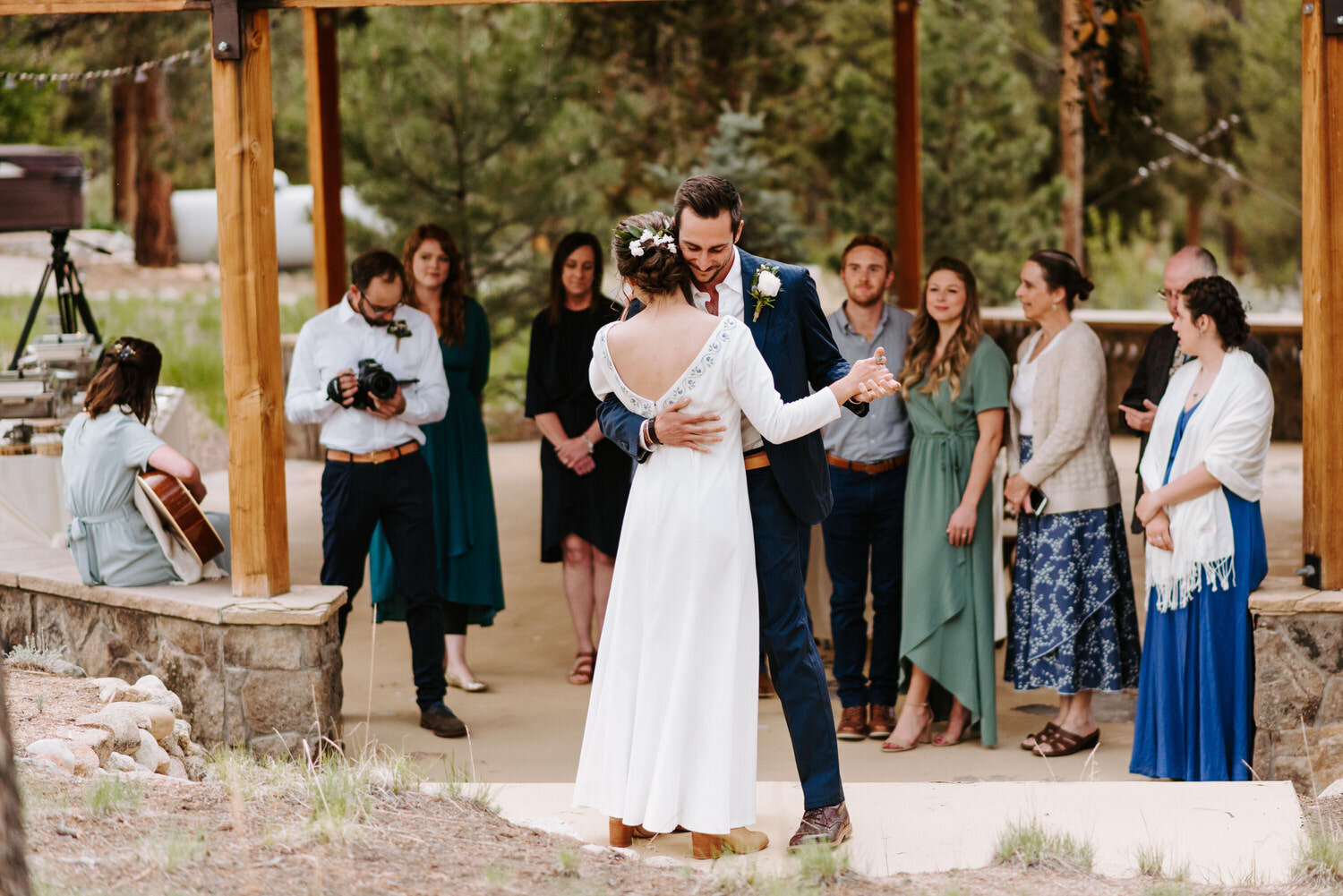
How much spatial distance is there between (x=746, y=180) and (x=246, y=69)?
9054 millimetres

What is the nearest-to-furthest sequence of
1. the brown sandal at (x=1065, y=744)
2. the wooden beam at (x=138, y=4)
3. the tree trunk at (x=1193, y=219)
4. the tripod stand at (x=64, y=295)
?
1. the wooden beam at (x=138, y=4)
2. the brown sandal at (x=1065, y=744)
3. the tripod stand at (x=64, y=295)
4. the tree trunk at (x=1193, y=219)

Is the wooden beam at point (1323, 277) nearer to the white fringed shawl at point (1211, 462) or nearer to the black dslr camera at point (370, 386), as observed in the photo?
the white fringed shawl at point (1211, 462)

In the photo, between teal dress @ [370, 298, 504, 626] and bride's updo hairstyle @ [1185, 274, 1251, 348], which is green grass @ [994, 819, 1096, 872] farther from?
teal dress @ [370, 298, 504, 626]

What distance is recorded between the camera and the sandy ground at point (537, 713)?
4.96 m

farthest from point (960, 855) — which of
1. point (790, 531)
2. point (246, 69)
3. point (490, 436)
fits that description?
point (490, 436)

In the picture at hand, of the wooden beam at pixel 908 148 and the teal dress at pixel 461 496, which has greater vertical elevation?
the wooden beam at pixel 908 148

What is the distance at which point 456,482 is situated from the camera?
5992 millimetres

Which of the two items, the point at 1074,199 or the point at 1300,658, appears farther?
the point at 1074,199

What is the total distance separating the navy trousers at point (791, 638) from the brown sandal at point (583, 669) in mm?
2494

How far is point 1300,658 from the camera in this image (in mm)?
4586

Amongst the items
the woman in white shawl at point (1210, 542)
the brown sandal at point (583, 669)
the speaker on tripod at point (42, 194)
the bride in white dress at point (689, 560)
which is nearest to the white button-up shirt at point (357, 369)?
the brown sandal at point (583, 669)

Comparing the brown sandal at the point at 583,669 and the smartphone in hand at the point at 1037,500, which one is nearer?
the smartphone in hand at the point at 1037,500

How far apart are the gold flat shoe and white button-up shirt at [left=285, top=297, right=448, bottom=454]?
1161 mm

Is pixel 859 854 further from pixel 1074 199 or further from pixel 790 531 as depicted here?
pixel 1074 199
